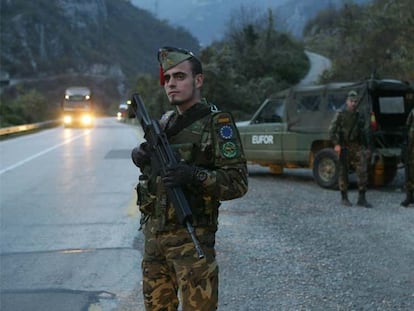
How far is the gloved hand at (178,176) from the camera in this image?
9.05 feet

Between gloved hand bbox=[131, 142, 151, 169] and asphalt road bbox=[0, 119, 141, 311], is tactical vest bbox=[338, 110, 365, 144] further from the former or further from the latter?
gloved hand bbox=[131, 142, 151, 169]

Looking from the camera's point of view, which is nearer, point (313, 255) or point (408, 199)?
point (313, 255)

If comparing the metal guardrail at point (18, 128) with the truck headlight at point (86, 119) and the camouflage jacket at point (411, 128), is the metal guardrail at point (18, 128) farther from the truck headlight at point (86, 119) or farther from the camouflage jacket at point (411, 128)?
the camouflage jacket at point (411, 128)

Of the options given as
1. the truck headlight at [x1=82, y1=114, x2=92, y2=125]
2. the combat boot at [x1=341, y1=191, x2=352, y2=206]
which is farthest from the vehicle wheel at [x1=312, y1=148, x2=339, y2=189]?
the truck headlight at [x1=82, y1=114, x2=92, y2=125]

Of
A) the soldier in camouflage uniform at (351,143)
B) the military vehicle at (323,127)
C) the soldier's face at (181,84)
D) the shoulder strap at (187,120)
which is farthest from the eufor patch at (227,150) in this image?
the military vehicle at (323,127)

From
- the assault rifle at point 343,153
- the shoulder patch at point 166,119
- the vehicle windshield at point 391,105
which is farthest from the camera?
the vehicle windshield at point 391,105

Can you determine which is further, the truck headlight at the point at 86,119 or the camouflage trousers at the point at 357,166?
the truck headlight at the point at 86,119

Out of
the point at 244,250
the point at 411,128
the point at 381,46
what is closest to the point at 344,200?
the point at 411,128

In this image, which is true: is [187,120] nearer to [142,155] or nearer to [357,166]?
[142,155]

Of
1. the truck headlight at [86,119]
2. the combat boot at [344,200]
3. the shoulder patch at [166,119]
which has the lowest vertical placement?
the truck headlight at [86,119]

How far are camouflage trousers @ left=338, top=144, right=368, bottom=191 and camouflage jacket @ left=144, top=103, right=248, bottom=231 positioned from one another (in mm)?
6362

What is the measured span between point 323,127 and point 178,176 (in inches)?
331

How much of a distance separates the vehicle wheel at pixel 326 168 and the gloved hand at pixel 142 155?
25.1 ft

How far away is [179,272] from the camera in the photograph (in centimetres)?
290
